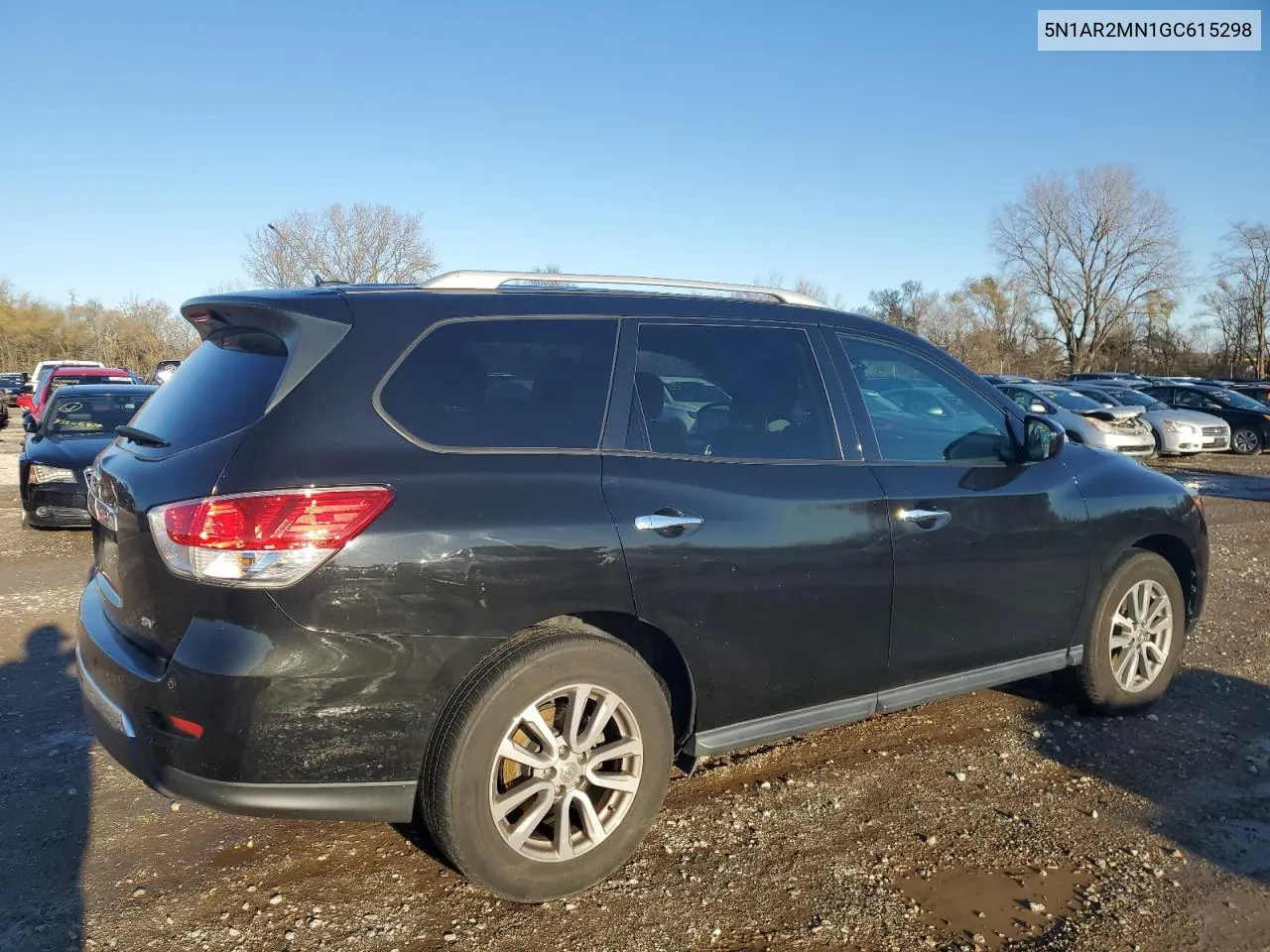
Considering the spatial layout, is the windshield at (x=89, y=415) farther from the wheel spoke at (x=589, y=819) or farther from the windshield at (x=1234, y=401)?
the windshield at (x=1234, y=401)

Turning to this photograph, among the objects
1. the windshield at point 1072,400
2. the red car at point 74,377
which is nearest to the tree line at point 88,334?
the red car at point 74,377

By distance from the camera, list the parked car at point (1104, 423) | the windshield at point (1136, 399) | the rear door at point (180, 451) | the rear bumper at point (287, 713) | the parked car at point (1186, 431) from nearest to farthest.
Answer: the rear bumper at point (287, 713) < the rear door at point (180, 451) < the parked car at point (1104, 423) < the parked car at point (1186, 431) < the windshield at point (1136, 399)

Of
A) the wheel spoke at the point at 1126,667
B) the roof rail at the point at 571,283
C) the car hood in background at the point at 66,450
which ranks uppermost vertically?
the roof rail at the point at 571,283

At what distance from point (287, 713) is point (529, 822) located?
32.4 inches

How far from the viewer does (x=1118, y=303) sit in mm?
66000

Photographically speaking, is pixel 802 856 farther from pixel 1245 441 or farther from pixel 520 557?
pixel 1245 441

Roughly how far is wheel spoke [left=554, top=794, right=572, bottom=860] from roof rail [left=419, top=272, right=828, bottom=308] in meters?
1.69

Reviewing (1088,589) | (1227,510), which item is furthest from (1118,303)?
(1088,589)

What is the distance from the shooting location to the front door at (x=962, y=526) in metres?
3.64

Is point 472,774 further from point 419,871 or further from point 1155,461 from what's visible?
point 1155,461

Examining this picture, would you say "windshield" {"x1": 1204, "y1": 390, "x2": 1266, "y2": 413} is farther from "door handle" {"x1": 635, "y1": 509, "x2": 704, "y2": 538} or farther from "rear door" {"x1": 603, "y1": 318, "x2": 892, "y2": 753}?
"door handle" {"x1": 635, "y1": 509, "x2": 704, "y2": 538}

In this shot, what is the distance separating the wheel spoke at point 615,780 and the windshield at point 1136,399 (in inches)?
914

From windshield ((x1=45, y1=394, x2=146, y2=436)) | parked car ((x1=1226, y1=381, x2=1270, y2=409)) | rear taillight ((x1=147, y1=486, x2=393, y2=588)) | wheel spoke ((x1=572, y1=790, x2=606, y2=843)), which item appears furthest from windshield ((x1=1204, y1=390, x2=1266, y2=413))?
A: rear taillight ((x1=147, y1=486, x2=393, y2=588))

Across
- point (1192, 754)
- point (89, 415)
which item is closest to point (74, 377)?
point (89, 415)
